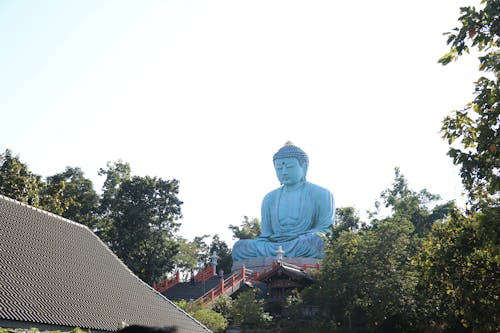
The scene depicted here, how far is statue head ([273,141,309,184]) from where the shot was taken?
1439 inches

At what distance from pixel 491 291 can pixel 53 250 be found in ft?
31.5

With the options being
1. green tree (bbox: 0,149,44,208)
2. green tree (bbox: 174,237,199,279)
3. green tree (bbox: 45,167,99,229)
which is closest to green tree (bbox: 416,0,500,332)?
green tree (bbox: 0,149,44,208)

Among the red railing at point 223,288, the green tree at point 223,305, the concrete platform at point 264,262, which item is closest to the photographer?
the green tree at point 223,305

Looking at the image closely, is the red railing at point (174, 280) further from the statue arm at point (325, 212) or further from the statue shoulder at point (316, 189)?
the statue shoulder at point (316, 189)

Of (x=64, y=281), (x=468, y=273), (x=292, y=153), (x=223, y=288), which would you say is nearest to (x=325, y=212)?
(x=292, y=153)

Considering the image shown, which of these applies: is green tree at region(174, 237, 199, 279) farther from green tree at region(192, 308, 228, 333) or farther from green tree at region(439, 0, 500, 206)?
green tree at region(439, 0, 500, 206)

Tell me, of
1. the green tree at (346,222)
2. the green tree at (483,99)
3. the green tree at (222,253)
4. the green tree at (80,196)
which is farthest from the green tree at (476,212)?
the green tree at (222,253)

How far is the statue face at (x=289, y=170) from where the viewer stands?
36469mm

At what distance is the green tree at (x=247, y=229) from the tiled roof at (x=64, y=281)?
97.2 ft

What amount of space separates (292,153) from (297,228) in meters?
4.46

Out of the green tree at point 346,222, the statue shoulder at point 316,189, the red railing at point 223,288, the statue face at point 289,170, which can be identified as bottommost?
the red railing at point 223,288

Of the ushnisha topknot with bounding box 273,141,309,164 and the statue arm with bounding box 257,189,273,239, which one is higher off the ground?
the ushnisha topknot with bounding box 273,141,309,164

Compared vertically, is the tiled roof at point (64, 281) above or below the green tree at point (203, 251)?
below

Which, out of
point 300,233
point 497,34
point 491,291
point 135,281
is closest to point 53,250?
point 135,281
